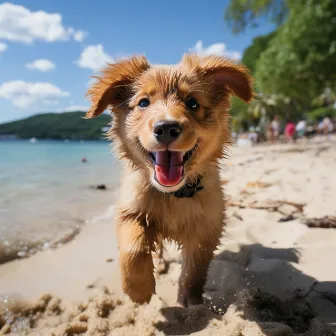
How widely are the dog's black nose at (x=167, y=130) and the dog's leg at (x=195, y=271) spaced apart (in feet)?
3.21

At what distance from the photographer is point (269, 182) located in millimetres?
6996

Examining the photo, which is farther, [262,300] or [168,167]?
[262,300]

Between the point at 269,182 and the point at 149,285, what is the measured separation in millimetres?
5203

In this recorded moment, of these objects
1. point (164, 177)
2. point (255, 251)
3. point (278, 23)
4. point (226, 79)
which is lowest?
point (255, 251)

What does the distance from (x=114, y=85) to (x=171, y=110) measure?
0.67 m

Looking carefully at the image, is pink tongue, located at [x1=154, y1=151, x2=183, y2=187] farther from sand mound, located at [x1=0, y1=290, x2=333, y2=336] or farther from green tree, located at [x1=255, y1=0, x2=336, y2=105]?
green tree, located at [x1=255, y1=0, x2=336, y2=105]

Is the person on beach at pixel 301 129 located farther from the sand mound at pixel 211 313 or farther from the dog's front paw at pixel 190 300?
the dog's front paw at pixel 190 300

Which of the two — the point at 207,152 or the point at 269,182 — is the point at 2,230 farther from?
the point at 269,182

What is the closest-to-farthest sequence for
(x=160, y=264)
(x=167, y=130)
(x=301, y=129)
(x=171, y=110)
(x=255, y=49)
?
1. (x=167, y=130)
2. (x=171, y=110)
3. (x=160, y=264)
4. (x=301, y=129)
5. (x=255, y=49)

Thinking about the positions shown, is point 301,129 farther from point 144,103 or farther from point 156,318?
point 156,318

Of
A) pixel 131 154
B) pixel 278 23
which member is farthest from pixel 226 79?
pixel 278 23

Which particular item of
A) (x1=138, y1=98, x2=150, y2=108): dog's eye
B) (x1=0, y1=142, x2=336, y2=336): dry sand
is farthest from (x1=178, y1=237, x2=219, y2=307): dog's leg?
(x1=138, y1=98, x2=150, y2=108): dog's eye

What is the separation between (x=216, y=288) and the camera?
303cm

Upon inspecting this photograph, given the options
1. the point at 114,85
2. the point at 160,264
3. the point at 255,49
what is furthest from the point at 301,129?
the point at 114,85
